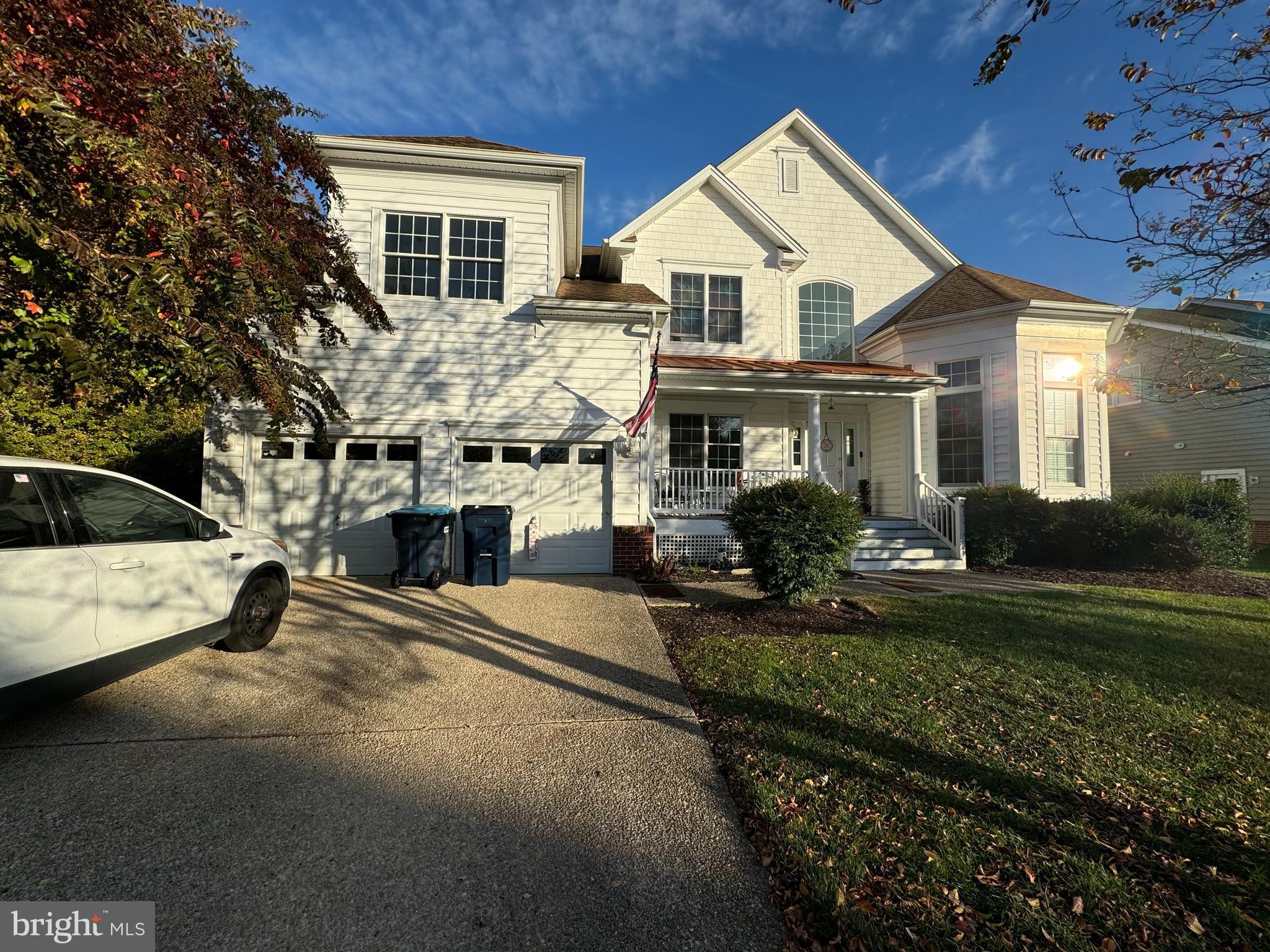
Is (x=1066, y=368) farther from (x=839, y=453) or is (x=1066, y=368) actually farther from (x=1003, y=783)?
(x=1003, y=783)


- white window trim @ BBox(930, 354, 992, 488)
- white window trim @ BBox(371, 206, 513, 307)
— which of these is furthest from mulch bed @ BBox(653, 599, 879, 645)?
white window trim @ BBox(930, 354, 992, 488)

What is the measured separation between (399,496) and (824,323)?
37.1 ft

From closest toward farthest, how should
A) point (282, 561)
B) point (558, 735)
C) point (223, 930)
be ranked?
point (223, 930) < point (558, 735) < point (282, 561)

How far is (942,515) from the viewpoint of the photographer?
1056 centimetres

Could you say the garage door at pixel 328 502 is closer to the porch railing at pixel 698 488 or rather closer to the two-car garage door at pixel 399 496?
the two-car garage door at pixel 399 496

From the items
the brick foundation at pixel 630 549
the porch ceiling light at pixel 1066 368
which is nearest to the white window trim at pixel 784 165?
the porch ceiling light at pixel 1066 368

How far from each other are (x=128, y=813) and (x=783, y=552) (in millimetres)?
5743

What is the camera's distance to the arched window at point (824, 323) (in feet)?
44.8

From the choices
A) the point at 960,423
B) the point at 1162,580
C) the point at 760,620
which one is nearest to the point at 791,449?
the point at 960,423

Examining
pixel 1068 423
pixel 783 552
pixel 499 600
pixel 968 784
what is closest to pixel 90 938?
pixel 968 784

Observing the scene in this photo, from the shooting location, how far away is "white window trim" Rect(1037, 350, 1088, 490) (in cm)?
1138

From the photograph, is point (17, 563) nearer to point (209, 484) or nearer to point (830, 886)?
point (830, 886)

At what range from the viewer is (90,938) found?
76.4 inches

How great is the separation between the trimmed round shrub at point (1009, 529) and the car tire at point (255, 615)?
11.5m
